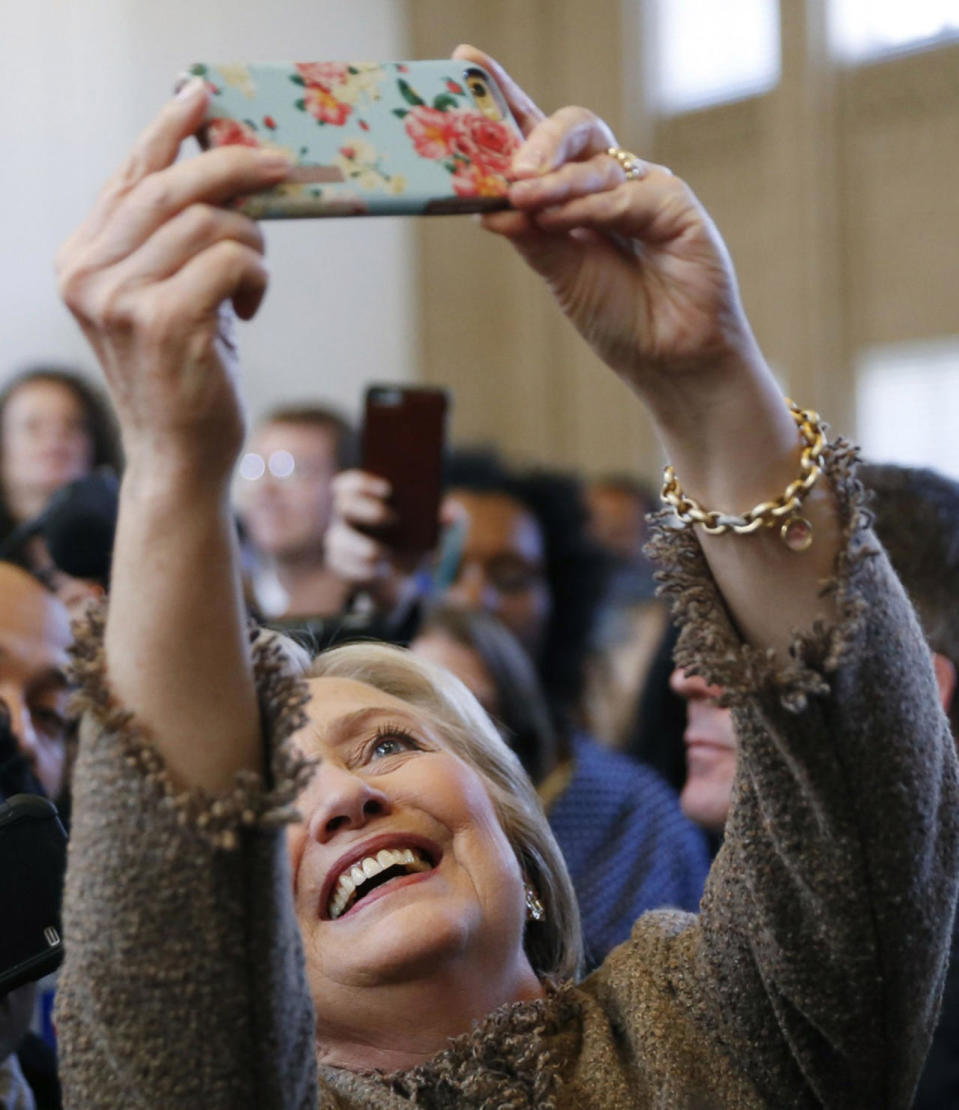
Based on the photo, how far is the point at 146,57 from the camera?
7.21m

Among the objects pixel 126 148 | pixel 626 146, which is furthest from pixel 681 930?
pixel 626 146

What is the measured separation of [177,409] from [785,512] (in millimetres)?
457

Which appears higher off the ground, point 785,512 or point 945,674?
point 785,512

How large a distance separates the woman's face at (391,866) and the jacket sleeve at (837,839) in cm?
24

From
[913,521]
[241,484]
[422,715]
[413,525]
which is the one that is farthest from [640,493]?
[422,715]

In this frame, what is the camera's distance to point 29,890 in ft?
4.75

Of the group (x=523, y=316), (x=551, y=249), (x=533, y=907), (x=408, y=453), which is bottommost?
(x=533, y=907)

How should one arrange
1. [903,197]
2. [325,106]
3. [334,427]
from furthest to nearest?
[903,197], [334,427], [325,106]

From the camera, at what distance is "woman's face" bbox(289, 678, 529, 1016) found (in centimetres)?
142

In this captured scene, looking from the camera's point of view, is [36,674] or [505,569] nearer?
[36,674]

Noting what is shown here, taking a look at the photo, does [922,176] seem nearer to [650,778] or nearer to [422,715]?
[650,778]

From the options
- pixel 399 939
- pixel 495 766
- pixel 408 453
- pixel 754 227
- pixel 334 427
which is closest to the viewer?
pixel 399 939

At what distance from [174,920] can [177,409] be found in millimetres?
347

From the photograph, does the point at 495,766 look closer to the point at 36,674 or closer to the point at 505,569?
the point at 36,674
